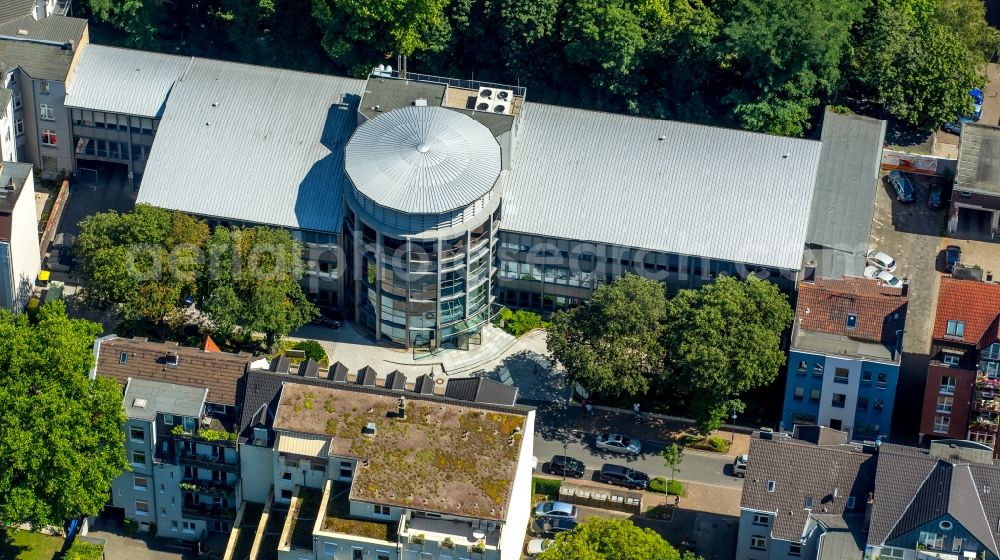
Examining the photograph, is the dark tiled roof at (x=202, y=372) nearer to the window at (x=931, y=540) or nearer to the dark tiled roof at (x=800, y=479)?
the dark tiled roof at (x=800, y=479)

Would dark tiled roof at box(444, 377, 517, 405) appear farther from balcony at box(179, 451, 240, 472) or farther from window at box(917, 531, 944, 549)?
window at box(917, 531, 944, 549)

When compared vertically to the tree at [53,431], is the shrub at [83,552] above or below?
below

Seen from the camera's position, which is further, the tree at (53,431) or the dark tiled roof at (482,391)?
the dark tiled roof at (482,391)

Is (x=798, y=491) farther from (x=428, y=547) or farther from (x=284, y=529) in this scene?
(x=284, y=529)

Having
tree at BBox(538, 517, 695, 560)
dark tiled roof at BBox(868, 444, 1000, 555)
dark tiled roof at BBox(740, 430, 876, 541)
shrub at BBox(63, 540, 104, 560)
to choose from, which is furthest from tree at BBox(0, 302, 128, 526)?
dark tiled roof at BBox(868, 444, 1000, 555)

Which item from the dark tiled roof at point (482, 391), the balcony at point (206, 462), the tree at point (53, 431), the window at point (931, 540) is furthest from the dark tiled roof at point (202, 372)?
the window at point (931, 540)

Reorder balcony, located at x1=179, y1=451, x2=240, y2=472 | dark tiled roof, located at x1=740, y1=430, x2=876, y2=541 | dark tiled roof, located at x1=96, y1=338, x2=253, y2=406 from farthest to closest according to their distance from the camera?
1. dark tiled roof, located at x1=96, y1=338, x2=253, y2=406
2. balcony, located at x1=179, y1=451, x2=240, y2=472
3. dark tiled roof, located at x1=740, y1=430, x2=876, y2=541

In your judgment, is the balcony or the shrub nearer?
the shrub
